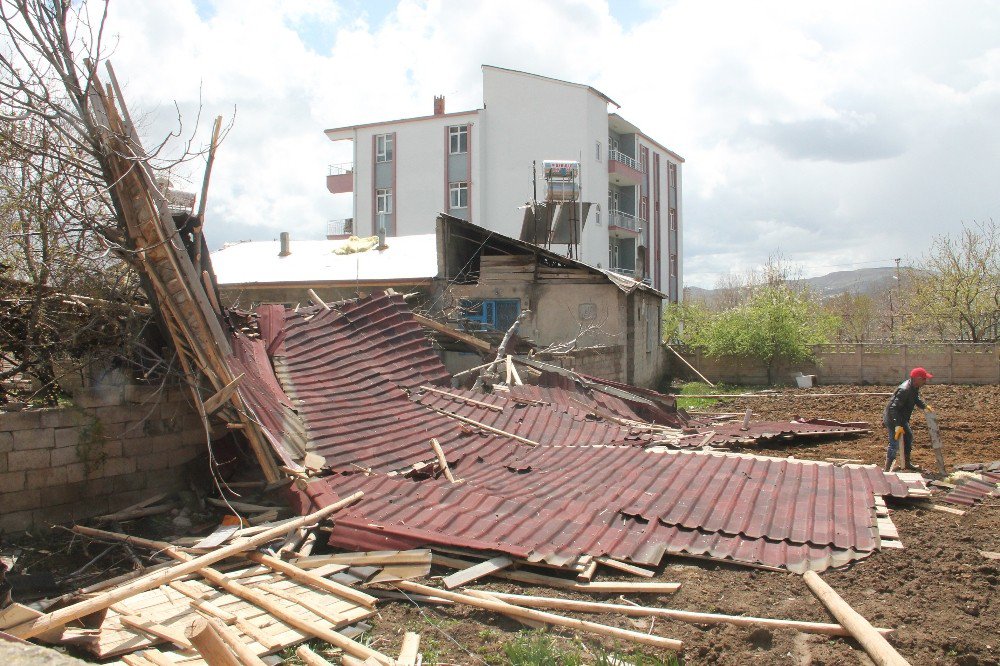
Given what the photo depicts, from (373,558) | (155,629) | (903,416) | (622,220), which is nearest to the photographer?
(155,629)

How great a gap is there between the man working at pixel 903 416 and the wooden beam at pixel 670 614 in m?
6.26

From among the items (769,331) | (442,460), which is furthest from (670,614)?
(769,331)

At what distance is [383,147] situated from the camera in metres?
40.1

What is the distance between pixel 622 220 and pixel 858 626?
123 ft

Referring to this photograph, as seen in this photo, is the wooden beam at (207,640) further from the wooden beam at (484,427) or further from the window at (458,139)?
the window at (458,139)

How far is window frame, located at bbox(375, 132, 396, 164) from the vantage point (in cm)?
3969

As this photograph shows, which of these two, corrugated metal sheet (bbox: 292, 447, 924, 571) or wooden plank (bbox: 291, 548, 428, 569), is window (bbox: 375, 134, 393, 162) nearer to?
corrugated metal sheet (bbox: 292, 447, 924, 571)

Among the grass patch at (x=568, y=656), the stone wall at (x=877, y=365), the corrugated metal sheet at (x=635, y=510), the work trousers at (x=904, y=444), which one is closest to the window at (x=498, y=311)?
the stone wall at (x=877, y=365)

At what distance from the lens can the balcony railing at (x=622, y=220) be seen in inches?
1576

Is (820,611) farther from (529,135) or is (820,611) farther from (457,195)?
(457,195)

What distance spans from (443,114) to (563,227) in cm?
1904

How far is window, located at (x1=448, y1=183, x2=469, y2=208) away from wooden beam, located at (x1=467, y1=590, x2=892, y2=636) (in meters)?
34.5

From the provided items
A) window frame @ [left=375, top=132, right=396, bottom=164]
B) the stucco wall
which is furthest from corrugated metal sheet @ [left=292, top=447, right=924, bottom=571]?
window frame @ [left=375, top=132, right=396, bottom=164]

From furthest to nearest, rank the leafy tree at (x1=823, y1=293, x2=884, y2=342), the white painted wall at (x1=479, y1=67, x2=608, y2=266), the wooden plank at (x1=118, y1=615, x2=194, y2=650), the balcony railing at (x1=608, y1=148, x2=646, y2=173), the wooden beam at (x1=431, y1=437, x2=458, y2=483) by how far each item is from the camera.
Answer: the balcony railing at (x1=608, y1=148, x2=646, y2=173)
the leafy tree at (x1=823, y1=293, x2=884, y2=342)
the white painted wall at (x1=479, y1=67, x2=608, y2=266)
the wooden beam at (x1=431, y1=437, x2=458, y2=483)
the wooden plank at (x1=118, y1=615, x2=194, y2=650)
